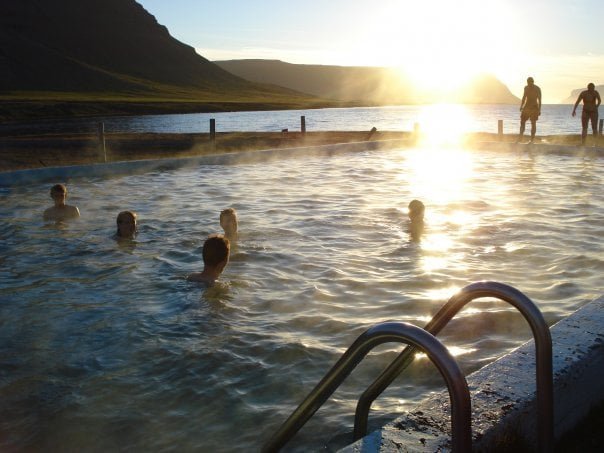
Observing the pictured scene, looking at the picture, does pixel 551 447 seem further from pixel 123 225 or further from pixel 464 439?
pixel 123 225

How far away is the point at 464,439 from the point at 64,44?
173 metres

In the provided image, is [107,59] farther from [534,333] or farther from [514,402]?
[534,333]

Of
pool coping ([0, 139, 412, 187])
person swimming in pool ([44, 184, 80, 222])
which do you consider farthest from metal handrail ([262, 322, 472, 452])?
pool coping ([0, 139, 412, 187])

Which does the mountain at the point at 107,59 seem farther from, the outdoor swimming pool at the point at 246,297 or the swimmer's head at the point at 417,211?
the swimmer's head at the point at 417,211

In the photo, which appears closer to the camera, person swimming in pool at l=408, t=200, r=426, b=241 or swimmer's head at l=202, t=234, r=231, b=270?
swimmer's head at l=202, t=234, r=231, b=270

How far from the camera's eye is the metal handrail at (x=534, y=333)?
7.75 ft

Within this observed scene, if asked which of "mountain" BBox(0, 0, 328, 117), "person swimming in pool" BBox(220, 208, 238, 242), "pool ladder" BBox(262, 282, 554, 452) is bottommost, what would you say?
"person swimming in pool" BBox(220, 208, 238, 242)

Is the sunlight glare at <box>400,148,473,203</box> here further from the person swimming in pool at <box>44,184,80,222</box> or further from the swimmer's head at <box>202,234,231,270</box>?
the person swimming in pool at <box>44,184,80,222</box>

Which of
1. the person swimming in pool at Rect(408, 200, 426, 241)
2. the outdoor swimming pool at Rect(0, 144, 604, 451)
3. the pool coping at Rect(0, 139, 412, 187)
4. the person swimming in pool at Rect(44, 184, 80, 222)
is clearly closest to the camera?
the outdoor swimming pool at Rect(0, 144, 604, 451)

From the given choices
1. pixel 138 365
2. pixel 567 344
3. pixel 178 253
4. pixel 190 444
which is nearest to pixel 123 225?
pixel 178 253

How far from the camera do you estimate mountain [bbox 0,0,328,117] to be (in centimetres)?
12094

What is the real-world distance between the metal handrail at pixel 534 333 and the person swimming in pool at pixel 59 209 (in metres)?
7.96

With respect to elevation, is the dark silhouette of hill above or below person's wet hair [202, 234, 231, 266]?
above

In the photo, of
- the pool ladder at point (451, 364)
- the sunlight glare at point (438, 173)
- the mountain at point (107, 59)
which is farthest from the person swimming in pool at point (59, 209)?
the mountain at point (107, 59)
